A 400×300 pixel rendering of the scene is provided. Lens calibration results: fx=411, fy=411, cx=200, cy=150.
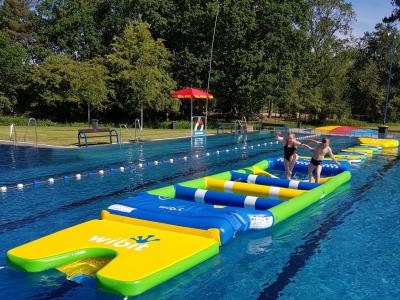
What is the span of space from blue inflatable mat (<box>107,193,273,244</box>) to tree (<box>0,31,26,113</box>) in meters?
28.8

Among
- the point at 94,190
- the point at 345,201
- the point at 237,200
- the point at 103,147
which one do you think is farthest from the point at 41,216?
the point at 103,147

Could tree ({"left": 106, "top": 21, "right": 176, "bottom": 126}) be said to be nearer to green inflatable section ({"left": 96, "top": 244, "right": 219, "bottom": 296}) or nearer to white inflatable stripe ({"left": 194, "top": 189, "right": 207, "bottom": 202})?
white inflatable stripe ({"left": 194, "top": 189, "right": 207, "bottom": 202})

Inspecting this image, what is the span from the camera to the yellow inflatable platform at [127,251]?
16.2 feet

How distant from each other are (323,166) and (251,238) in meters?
A: 6.64

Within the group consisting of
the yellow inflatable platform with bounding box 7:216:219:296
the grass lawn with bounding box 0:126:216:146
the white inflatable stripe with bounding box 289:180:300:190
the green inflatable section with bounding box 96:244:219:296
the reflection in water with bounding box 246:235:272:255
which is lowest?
the reflection in water with bounding box 246:235:272:255

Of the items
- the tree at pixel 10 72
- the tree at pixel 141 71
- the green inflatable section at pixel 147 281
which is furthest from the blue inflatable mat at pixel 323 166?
the tree at pixel 10 72

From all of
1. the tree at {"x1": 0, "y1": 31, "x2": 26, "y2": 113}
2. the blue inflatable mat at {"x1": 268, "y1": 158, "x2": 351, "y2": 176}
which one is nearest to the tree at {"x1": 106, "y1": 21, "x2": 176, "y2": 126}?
the tree at {"x1": 0, "y1": 31, "x2": 26, "y2": 113}

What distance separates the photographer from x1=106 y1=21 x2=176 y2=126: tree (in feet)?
88.8

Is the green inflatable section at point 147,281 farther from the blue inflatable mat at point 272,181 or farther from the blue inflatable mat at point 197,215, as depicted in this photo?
the blue inflatable mat at point 272,181

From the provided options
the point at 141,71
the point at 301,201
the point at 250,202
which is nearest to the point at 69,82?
the point at 141,71

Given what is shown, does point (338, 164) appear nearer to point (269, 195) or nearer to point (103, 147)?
point (269, 195)

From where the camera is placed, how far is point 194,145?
2033 centimetres

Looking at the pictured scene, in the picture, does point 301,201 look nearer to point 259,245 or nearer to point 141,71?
point 259,245

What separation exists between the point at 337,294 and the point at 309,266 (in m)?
0.89
